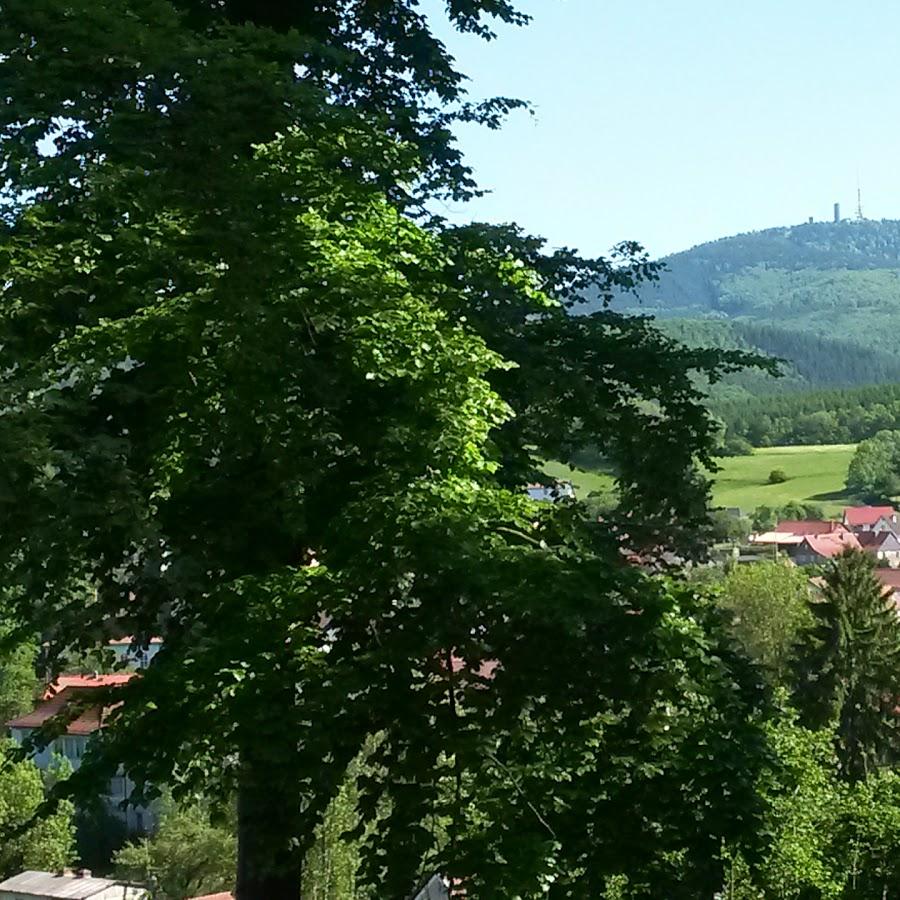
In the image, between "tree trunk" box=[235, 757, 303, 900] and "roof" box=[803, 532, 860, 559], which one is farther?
"roof" box=[803, 532, 860, 559]

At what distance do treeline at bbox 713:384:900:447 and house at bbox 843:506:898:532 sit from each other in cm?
3242

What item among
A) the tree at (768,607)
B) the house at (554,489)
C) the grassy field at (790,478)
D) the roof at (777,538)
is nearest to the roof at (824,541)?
the roof at (777,538)

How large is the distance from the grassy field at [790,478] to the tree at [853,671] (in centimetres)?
9137

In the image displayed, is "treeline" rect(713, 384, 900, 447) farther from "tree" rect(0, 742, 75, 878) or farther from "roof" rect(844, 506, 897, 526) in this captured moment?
"tree" rect(0, 742, 75, 878)

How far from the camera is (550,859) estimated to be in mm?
6430

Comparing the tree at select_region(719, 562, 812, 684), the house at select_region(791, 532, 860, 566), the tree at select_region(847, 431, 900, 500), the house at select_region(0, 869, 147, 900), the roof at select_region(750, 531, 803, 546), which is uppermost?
the tree at select_region(847, 431, 900, 500)

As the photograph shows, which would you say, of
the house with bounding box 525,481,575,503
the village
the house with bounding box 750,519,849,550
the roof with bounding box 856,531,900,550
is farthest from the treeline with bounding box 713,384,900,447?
the house with bounding box 525,481,575,503

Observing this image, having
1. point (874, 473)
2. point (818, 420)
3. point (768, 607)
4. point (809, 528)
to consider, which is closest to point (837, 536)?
point (809, 528)

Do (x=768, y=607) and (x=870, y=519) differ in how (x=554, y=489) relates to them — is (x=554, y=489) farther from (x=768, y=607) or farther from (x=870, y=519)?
(x=870, y=519)

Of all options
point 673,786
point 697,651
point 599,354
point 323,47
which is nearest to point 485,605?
point 697,651

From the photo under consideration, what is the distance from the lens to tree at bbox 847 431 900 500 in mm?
146250

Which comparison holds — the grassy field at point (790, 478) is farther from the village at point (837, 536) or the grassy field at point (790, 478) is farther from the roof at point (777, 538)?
the roof at point (777, 538)

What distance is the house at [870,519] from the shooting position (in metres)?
133

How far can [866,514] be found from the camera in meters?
135
